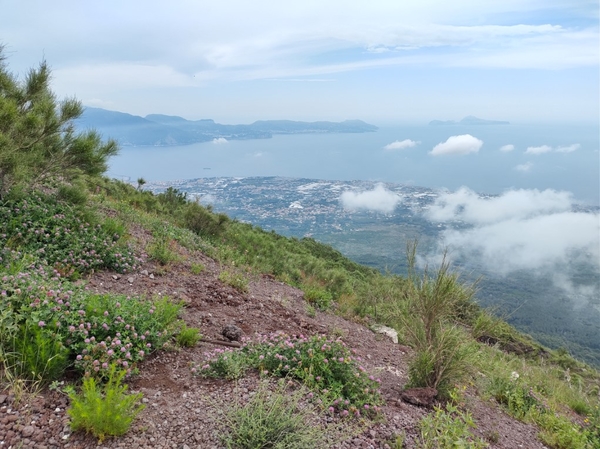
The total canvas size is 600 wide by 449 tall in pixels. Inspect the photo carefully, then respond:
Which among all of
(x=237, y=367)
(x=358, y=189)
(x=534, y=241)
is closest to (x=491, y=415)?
(x=237, y=367)

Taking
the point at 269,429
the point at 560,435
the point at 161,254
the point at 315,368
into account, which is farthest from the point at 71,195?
the point at 560,435

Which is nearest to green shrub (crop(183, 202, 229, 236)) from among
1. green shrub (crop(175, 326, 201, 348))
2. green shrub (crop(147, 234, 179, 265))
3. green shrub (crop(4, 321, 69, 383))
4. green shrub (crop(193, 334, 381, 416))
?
green shrub (crop(147, 234, 179, 265))

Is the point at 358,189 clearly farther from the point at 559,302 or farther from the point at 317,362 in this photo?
the point at 317,362

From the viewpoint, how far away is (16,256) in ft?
14.5

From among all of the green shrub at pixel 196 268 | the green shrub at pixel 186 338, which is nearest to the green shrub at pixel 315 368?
the green shrub at pixel 186 338

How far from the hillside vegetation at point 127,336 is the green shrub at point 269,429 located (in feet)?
0.04

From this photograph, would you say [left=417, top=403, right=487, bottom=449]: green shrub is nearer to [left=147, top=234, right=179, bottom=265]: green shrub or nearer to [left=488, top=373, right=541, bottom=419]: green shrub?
[left=488, top=373, right=541, bottom=419]: green shrub

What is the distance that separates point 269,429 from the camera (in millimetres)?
2391

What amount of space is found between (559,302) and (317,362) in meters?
67.9

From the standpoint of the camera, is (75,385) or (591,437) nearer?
(75,385)

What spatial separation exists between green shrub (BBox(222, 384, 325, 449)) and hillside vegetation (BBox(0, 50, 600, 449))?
0.04 ft

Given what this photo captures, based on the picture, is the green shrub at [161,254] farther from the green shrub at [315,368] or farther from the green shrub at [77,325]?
the green shrub at [315,368]

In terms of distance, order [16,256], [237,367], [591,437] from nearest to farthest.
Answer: [237,367]
[591,437]
[16,256]

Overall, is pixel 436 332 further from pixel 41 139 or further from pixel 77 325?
pixel 41 139
